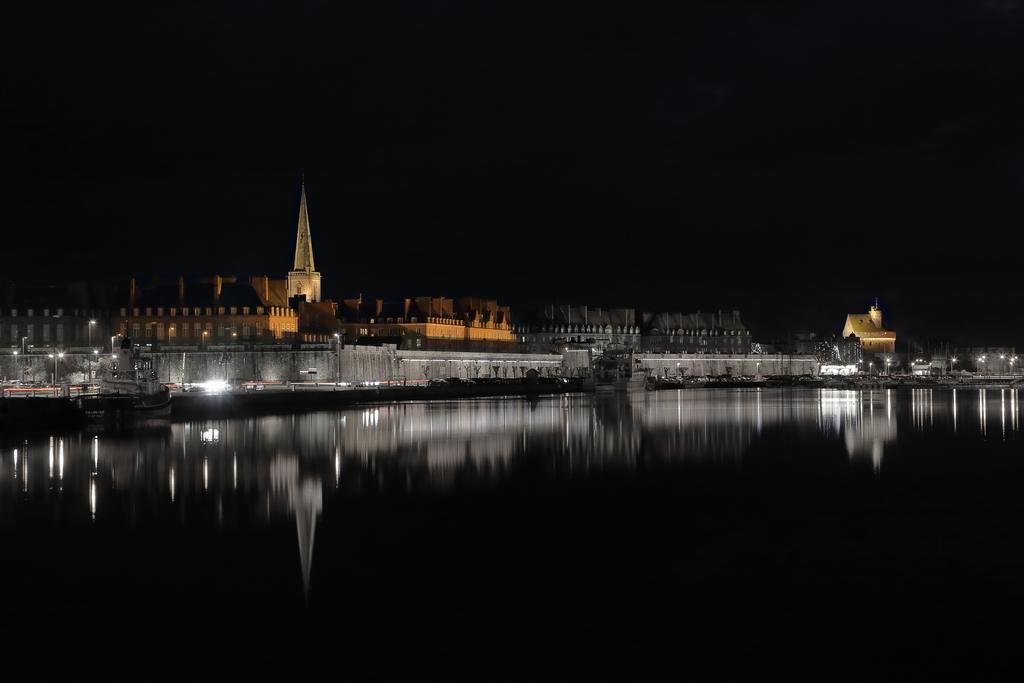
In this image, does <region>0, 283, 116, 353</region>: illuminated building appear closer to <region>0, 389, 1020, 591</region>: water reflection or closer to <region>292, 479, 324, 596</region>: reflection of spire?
<region>0, 389, 1020, 591</region>: water reflection

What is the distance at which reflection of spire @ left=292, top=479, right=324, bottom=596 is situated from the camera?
60.3 feet

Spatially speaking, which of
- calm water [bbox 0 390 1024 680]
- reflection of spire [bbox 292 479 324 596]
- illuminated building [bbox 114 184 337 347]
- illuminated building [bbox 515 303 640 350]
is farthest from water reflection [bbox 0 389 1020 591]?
illuminated building [bbox 515 303 640 350]

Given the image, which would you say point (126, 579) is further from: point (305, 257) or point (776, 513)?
point (305, 257)

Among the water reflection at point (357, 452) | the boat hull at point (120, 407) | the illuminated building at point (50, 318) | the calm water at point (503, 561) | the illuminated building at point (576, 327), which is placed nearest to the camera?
the calm water at point (503, 561)

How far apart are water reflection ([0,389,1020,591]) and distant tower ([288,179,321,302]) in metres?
65.5

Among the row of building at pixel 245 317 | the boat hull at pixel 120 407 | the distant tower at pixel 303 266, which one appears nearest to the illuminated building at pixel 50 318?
the row of building at pixel 245 317

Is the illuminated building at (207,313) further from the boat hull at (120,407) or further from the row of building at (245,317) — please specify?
the boat hull at (120,407)

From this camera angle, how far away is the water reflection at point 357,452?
2539 centimetres

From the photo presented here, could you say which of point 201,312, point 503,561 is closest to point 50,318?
point 201,312

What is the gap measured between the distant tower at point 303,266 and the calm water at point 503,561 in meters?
92.1

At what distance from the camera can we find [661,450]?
3931 centimetres

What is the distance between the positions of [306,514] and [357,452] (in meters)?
13.9

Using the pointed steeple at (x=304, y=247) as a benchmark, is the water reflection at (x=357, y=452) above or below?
below

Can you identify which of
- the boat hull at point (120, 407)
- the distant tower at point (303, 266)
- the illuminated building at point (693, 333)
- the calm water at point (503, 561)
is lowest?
the calm water at point (503, 561)
